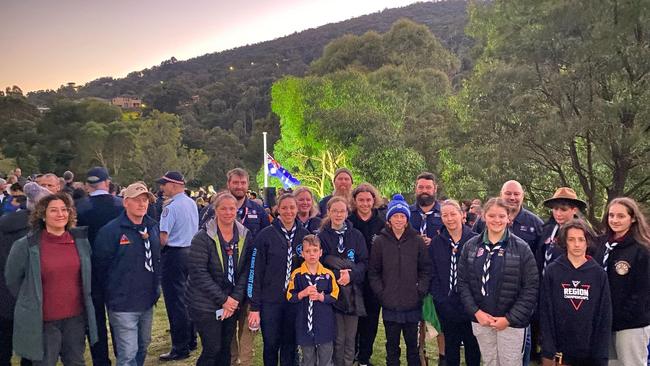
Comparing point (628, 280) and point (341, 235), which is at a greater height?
point (341, 235)

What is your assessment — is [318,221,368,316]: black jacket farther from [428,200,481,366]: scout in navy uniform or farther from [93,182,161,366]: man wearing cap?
[93,182,161,366]: man wearing cap

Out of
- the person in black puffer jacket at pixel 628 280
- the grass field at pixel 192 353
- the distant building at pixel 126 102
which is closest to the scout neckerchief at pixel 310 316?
the grass field at pixel 192 353

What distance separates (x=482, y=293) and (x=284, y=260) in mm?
1877

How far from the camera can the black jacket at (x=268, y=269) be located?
4707mm

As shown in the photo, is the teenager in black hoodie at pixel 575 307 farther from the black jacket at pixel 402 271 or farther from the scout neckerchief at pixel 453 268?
the black jacket at pixel 402 271

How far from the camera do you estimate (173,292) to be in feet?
19.5

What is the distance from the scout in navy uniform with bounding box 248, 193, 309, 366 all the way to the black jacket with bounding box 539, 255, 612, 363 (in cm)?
229

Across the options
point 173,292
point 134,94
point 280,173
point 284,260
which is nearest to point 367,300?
point 284,260

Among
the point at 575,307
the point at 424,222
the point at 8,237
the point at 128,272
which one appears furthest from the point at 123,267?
the point at 575,307

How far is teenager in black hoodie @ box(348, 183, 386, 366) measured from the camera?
5324mm

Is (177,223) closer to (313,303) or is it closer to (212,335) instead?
(212,335)

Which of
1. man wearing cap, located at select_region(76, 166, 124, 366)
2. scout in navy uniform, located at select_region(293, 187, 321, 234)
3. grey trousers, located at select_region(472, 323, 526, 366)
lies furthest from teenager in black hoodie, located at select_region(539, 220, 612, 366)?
man wearing cap, located at select_region(76, 166, 124, 366)

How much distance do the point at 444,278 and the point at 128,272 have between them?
305 cm

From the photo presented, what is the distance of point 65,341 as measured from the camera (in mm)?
4227
